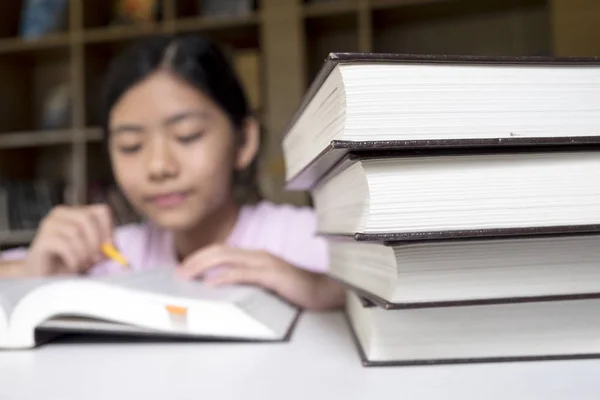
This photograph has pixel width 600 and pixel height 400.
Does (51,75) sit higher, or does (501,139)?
(51,75)

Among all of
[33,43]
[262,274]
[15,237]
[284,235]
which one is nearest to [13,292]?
[262,274]

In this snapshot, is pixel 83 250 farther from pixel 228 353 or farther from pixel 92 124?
pixel 92 124

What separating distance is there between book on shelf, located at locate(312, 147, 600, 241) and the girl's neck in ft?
2.30

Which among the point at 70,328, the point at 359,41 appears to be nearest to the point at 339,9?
the point at 359,41

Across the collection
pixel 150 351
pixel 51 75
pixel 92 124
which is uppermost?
pixel 51 75

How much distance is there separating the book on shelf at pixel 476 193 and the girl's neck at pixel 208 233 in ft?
2.30

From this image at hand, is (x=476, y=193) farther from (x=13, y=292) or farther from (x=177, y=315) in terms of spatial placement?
(x=13, y=292)

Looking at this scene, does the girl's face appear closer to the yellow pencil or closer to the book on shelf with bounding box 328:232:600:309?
the yellow pencil

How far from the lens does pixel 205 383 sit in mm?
324

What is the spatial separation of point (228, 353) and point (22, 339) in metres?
0.17

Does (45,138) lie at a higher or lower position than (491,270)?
higher

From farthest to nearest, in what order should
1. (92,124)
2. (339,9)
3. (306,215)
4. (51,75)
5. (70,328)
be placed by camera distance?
(51,75), (92,124), (339,9), (306,215), (70,328)

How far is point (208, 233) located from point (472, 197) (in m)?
0.75

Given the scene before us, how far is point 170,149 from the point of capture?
2.70 feet
